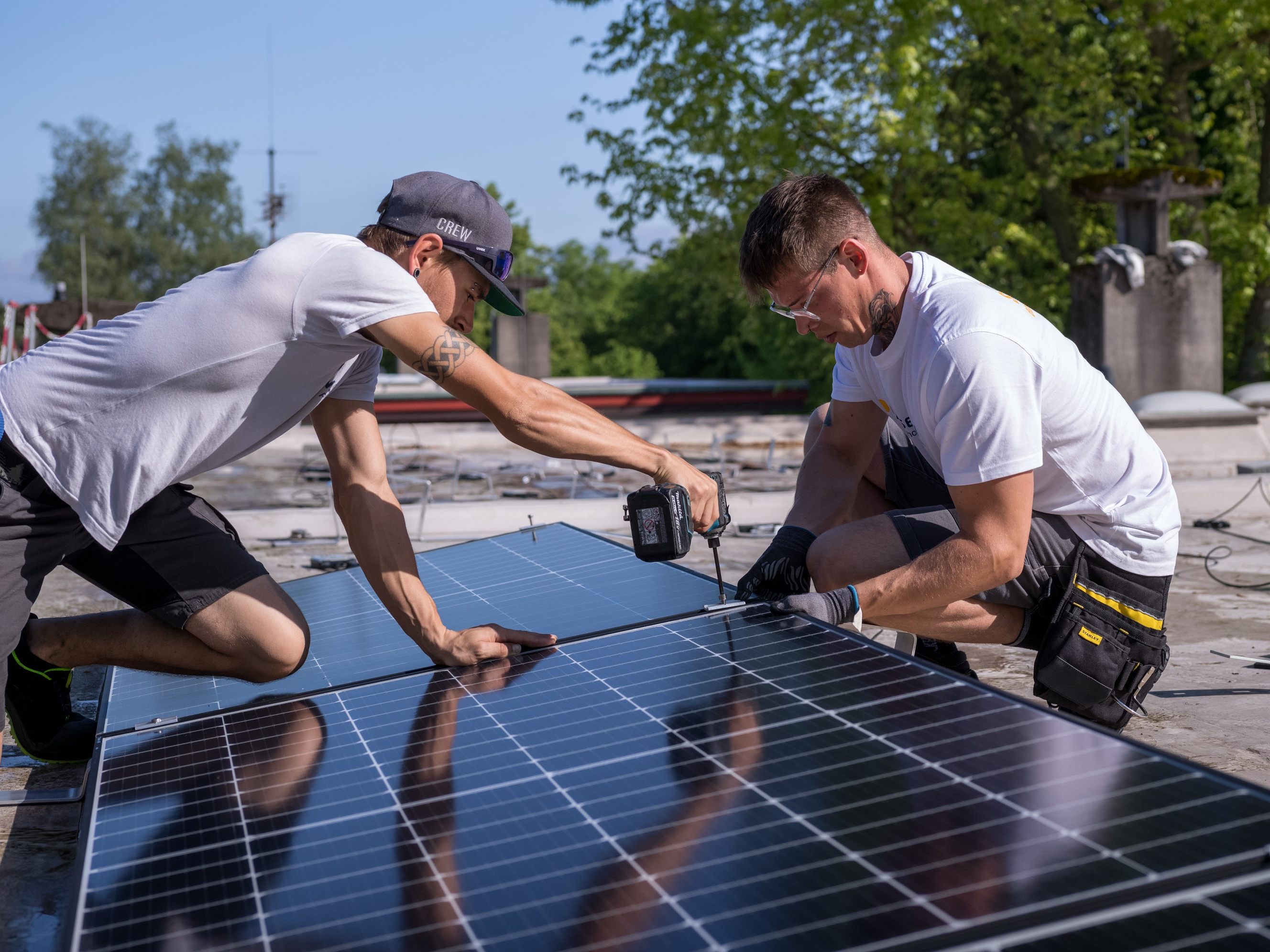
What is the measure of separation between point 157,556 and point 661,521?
1.54 m

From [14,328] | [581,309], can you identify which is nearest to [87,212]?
[581,309]

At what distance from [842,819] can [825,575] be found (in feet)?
5.67

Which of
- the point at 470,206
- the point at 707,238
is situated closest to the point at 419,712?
the point at 470,206

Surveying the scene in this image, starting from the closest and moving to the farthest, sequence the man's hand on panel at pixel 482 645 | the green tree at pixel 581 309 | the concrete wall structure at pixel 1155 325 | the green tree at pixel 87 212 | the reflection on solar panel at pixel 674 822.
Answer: the reflection on solar panel at pixel 674 822 → the man's hand on panel at pixel 482 645 → the concrete wall structure at pixel 1155 325 → the green tree at pixel 581 309 → the green tree at pixel 87 212

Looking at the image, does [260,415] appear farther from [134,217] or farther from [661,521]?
[134,217]

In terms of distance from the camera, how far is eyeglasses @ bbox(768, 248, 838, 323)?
10.5 ft

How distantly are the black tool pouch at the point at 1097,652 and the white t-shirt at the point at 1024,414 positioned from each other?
126 mm

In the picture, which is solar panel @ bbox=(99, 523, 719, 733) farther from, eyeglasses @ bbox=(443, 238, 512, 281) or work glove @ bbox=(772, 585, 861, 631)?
eyeglasses @ bbox=(443, 238, 512, 281)

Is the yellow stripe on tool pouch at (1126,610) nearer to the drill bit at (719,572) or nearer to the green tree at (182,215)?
the drill bit at (719,572)

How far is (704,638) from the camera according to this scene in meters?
2.91

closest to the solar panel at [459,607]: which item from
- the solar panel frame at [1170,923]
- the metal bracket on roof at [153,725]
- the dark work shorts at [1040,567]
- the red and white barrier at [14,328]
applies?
the metal bracket on roof at [153,725]

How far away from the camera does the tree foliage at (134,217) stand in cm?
6125

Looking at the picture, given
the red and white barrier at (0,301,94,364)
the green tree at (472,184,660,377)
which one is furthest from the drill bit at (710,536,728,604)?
the green tree at (472,184,660,377)

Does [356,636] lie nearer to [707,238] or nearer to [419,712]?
[419,712]
